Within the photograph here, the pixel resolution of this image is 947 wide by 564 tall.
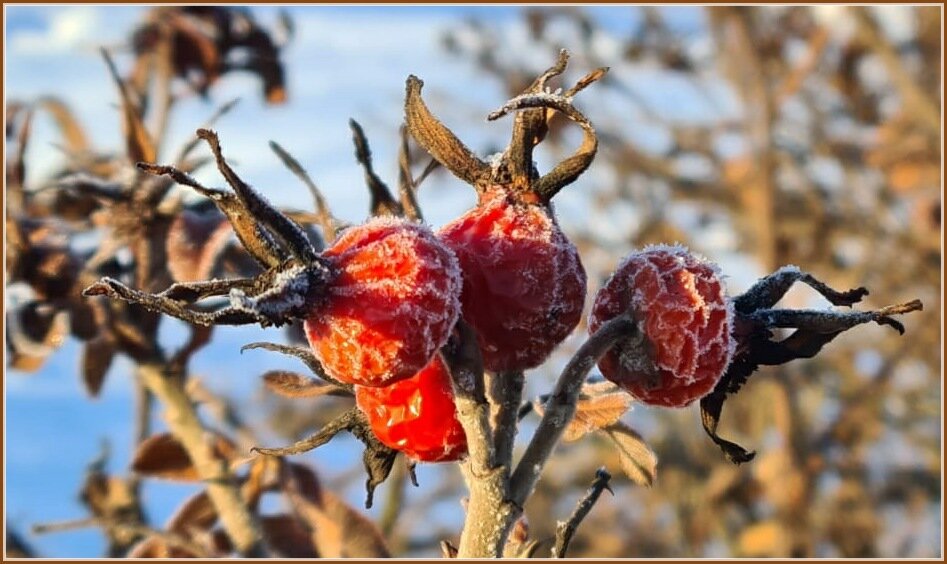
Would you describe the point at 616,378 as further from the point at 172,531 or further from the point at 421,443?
the point at 172,531

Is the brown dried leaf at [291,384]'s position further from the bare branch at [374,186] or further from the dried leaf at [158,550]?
the dried leaf at [158,550]

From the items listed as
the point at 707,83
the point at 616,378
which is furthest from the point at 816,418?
the point at 616,378

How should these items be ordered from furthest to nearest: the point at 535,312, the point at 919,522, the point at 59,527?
the point at 919,522
the point at 59,527
the point at 535,312

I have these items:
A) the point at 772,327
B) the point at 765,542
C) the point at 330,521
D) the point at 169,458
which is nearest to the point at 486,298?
the point at 772,327

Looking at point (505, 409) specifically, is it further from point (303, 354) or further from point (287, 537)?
point (287, 537)

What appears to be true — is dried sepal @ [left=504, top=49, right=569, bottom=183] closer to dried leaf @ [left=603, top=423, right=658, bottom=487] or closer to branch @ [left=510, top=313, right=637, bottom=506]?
branch @ [left=510, top=313, right=637, bottom=506]

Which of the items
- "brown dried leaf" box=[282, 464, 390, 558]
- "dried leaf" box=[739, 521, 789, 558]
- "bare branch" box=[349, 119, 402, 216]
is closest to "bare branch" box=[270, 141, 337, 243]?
"bare branch" box=[349, 119, 402, 216]
